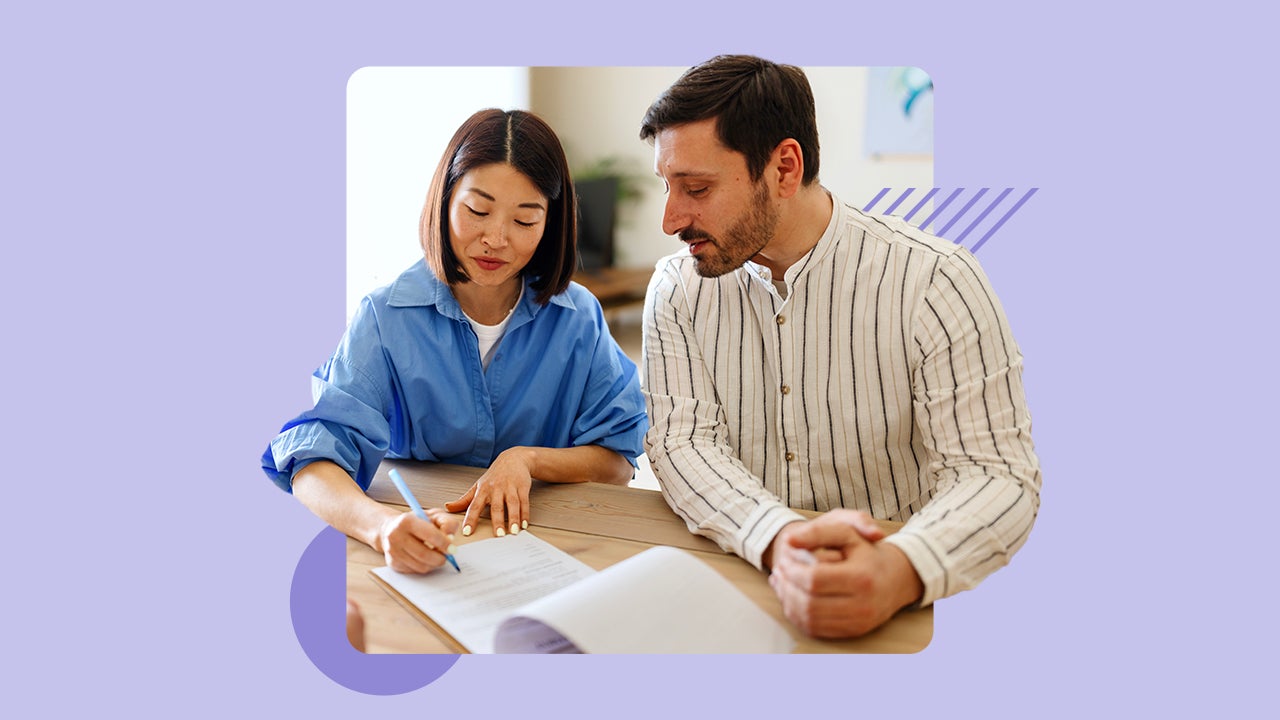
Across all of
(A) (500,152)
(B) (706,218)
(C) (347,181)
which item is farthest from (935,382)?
(C) (347,181)

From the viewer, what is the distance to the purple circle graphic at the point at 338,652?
1.82m

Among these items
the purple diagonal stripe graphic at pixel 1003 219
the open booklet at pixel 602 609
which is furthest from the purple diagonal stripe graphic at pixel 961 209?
the open booklet at pixel 602 609

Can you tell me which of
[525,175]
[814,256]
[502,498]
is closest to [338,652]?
[502,498]

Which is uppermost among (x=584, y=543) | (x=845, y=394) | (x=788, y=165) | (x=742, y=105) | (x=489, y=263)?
(x=742, y=105)

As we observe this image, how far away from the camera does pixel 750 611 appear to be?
1.75 meters

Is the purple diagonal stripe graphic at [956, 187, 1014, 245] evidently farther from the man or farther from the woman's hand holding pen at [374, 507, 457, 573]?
the woman's hand holding pen at [374, 507, 457, 573]

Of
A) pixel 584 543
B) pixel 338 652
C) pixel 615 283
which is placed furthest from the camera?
pixel 615 283

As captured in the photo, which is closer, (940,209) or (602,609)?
(602,609)

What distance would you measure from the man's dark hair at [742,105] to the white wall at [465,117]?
264 millimetres

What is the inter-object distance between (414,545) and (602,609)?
16.2 inches

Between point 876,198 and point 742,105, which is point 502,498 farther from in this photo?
point 876,198

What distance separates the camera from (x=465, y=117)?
94.6 inches

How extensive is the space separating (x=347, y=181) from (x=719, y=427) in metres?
1.09

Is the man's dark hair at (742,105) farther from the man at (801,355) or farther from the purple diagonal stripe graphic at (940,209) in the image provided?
the purple diagonal stripe graphic at (940,209)
